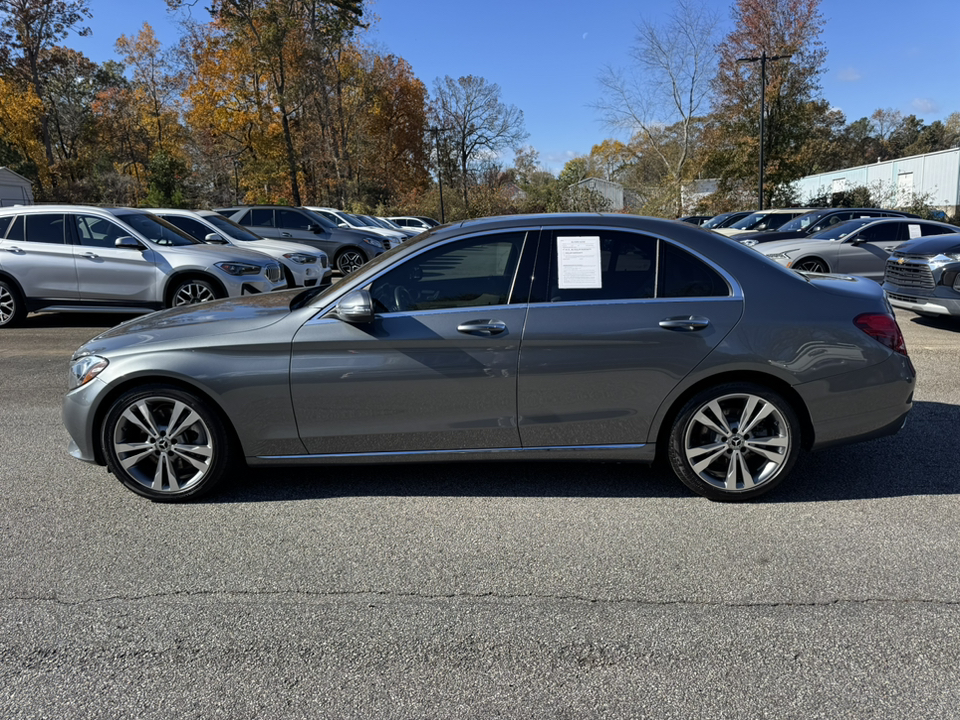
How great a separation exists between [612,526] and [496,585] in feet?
2.84

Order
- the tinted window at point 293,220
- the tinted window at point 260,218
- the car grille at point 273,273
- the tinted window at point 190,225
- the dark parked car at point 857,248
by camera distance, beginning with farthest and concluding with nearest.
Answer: the tinted window at point 293,220 < the tinted window at point 260,218 < the dark parked car at point 857,248 < the tinted window at point 190,225 < the car grille at point 273,273

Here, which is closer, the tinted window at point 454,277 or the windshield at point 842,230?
the tinted window at point 454,277

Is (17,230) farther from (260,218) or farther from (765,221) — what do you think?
(765,221)

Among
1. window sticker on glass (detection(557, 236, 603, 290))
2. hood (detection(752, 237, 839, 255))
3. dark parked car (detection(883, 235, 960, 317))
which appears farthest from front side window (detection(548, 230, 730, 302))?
hood (detection(752, 237, 839, 255))

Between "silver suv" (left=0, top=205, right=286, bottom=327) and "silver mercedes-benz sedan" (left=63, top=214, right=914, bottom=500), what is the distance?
638 centimetres

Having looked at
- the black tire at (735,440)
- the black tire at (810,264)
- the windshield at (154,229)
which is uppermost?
the windshield at (154,229)

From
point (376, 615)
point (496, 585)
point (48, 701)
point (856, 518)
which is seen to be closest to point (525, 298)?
point (496, 585)

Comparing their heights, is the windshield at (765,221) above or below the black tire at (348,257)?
above

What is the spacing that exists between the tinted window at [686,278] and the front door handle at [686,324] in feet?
0.56

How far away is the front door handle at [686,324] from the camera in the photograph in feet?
13.4

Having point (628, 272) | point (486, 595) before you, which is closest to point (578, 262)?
point (628, 272)

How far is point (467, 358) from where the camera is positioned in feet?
13.4

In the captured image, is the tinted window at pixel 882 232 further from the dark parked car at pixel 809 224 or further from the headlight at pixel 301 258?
the headlight at pixel 301 258

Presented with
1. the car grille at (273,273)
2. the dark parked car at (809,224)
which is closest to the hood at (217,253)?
the car grille at (273,273)
